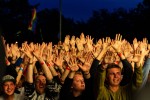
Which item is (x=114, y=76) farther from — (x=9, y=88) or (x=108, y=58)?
(x=108, y=58)

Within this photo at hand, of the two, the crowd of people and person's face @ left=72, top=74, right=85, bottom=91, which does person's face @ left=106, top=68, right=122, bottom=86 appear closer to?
the crowd of people

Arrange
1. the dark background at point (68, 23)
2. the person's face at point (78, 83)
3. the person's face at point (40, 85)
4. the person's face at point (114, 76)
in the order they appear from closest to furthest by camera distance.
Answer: the person's face at point (114, 76)
the person's face at point (78, 83)
the person's face at point (40, 85)
the dark background at point (68, 23)

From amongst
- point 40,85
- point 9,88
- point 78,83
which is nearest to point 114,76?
point 78,83

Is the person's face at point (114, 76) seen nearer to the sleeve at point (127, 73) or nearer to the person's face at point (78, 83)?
the person's face at point (78, 83)

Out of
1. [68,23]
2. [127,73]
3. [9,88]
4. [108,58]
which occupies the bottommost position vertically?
[9,88]

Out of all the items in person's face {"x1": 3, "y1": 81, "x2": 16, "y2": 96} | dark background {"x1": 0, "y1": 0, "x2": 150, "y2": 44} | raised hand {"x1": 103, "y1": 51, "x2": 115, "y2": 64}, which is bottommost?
person's face {"x1": 3, "y1": 81, "x2": 16, "y2": 96}

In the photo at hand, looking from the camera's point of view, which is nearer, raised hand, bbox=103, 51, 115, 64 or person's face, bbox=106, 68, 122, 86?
person's face, bbox=106, 68, 122, 86

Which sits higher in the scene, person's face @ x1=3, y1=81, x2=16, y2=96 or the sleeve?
the sleeve

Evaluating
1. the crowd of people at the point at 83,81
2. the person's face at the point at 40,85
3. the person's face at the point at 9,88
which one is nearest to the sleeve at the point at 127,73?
the crowd of people at the point at 83,81

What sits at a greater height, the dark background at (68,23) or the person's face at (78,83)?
the dark background at (68,23)

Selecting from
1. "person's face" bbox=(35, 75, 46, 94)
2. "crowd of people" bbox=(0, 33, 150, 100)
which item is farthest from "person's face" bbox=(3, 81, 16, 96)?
"person's face" bbox=(35, 75, 46, 94)

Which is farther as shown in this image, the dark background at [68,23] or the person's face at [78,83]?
the dark background at [68,23]

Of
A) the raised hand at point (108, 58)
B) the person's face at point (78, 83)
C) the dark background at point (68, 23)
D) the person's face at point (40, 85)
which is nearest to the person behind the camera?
the person's face at point (78, 83)

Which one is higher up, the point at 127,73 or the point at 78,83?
the point at 127,73
